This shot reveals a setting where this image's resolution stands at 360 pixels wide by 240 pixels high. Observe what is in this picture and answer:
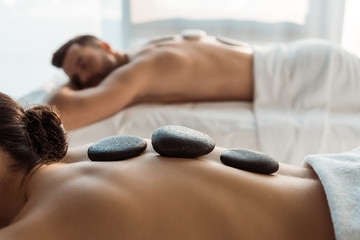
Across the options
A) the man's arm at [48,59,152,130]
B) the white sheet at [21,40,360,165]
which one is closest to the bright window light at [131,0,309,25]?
the white sheet at [21,40,360,165]

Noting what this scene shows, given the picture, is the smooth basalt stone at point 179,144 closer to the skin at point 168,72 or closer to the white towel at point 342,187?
the white towel at point 342,187

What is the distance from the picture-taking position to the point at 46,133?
33.1 inches

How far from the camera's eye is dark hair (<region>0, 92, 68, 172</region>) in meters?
0.78

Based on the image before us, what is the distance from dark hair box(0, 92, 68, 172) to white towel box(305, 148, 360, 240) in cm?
52

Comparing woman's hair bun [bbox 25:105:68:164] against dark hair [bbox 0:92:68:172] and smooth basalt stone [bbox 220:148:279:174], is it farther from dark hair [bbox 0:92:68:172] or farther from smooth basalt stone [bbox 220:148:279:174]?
smooth basalt stone [bbox 220:148:279:174]

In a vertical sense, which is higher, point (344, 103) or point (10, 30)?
point (10, 30)

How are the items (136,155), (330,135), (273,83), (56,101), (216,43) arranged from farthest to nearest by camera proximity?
(216,43) < (273,83) < (56,101) < (330,135) < (136,155)

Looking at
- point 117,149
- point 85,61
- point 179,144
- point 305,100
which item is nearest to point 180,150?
point 179,144

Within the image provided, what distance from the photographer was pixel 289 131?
143 centimetres

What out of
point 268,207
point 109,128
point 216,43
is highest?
point 216,43

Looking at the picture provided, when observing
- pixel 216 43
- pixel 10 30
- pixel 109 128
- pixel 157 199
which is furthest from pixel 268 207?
pixel 10 30

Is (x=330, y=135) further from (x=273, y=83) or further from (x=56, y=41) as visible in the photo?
(x=56, y=41)

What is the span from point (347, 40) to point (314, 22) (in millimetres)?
260

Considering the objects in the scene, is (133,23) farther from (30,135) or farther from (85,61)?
(30,135)
